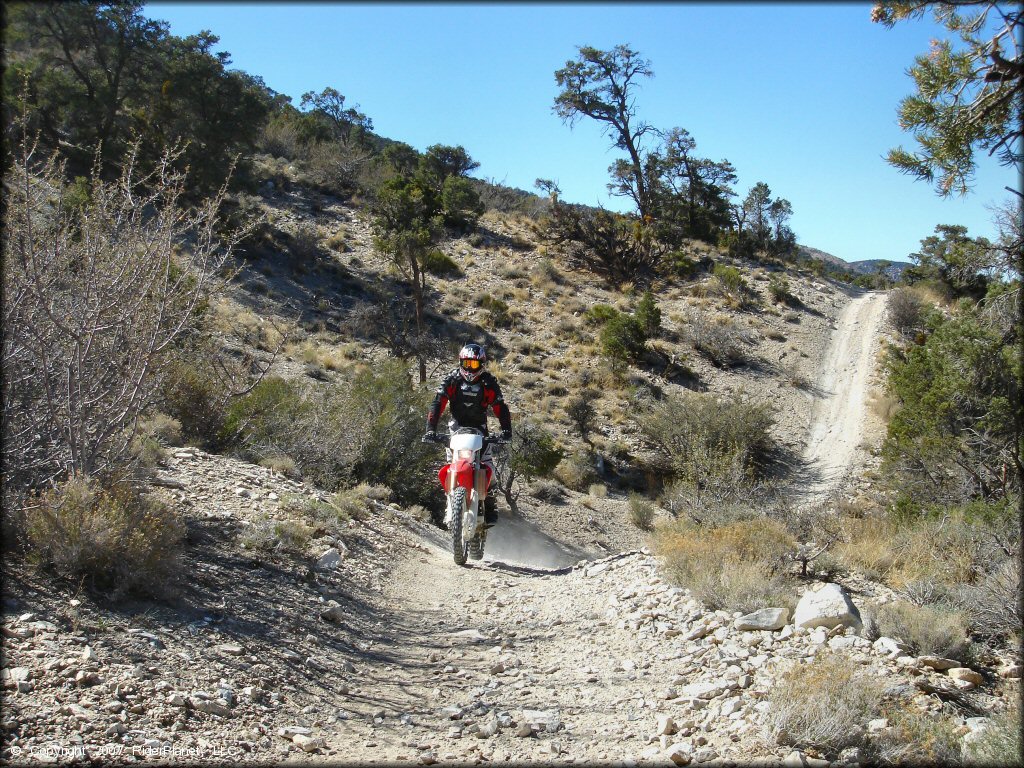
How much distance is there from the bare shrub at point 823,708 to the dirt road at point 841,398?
1575 cm

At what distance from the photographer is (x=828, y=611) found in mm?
4605

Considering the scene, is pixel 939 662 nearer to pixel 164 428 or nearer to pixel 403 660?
pixel 403 660

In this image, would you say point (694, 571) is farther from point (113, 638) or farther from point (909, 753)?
point (113, 638)

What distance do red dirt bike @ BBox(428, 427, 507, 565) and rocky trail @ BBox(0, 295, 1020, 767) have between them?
1.04 m

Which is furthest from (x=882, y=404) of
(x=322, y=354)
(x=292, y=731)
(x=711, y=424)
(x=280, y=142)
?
(x=280, y=142)

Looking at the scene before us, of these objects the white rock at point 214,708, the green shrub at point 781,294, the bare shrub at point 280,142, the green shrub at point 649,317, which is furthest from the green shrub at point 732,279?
the white rock at point 214,708

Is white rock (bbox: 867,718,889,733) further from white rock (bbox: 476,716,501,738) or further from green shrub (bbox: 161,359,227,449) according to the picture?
green shrub (bbox: 161,359,227,449)

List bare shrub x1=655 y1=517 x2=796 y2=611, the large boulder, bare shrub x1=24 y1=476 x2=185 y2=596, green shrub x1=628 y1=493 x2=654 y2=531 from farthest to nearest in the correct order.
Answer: green shrub x1=628 y1=493 x2=654 y2=531, bare shrub x1=655 y1=517 x2=796 y2=611, the large boulder, bare shrub x1=24 y1=476 x2=185 y2=596

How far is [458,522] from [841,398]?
851 inches

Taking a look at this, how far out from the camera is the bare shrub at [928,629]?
4.12 meters

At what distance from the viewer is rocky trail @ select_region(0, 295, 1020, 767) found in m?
3.32

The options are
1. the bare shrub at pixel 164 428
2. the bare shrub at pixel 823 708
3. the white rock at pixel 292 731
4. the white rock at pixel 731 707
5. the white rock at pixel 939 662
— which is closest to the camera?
the bare shrub at pixel 823 708

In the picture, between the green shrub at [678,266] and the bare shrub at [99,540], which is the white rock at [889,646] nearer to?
the bare shrub at [99,540]

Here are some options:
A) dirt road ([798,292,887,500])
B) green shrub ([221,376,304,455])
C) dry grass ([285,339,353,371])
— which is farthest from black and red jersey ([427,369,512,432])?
dry grass ([285,339,353,371])
